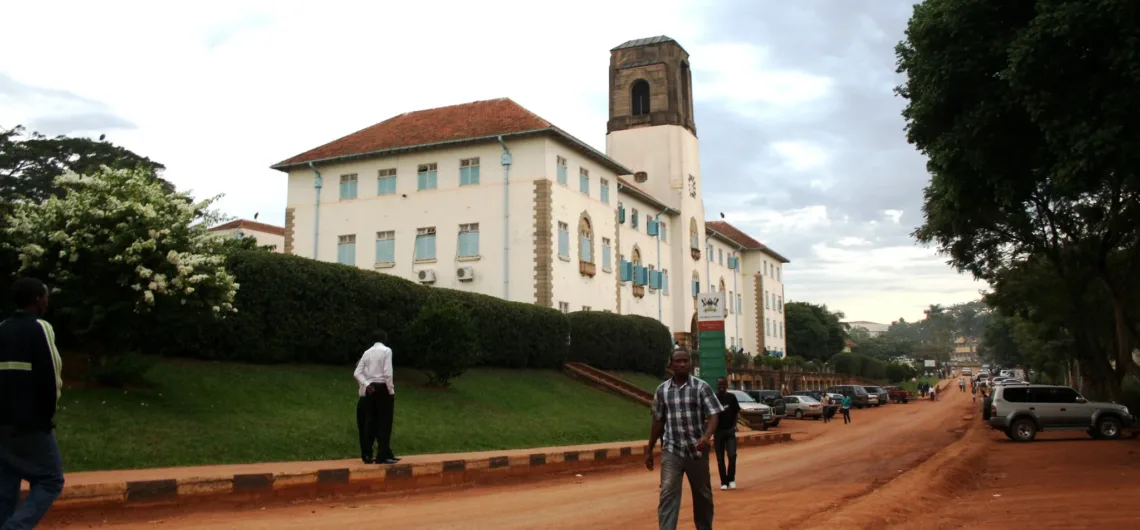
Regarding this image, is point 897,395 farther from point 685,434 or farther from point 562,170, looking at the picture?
point 685,434

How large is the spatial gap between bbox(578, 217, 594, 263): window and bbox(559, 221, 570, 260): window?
4.91ft

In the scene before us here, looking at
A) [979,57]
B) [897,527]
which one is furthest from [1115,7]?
[897,527]

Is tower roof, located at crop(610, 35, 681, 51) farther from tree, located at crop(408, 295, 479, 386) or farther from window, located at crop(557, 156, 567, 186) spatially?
tree, located at crop(408, 295, 479, 386)

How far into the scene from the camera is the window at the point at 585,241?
42844mm

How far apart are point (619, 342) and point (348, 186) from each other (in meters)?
15.8

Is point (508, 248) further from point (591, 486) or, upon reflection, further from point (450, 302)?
point (591, 486)

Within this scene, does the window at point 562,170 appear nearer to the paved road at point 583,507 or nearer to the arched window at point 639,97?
the arched window at point 639,97

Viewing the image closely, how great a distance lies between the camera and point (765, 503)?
1157 centimetres

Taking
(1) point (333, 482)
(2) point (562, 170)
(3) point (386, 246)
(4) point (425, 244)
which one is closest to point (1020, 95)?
(1) point (333, 482)

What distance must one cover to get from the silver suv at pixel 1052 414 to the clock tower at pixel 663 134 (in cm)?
2965

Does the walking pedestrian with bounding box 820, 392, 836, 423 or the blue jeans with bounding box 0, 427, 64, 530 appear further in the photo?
the walking pedestrian with bounding box 820, 392, 836, 423

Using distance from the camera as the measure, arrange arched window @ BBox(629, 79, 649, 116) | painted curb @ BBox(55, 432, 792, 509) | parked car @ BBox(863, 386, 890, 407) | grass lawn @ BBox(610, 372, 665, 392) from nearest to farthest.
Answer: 1. painted curb @ BBox(55, 432, 792, 509)
2. grass lawn @ BBox(610, 372, 665, 392)
3. arched window @ BBox(629, 79, 649, 116)
4. parked car @ BBox(863, 386, 890, 407)

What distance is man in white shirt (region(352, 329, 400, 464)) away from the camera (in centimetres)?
1262

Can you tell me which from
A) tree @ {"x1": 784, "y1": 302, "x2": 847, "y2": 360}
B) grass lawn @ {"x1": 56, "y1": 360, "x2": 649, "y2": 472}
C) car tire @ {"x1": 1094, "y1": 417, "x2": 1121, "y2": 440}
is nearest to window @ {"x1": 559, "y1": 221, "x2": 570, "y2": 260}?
grass lawn @ {"x1": 56, "y1": 360, "x2": 649, "y2": 472}
